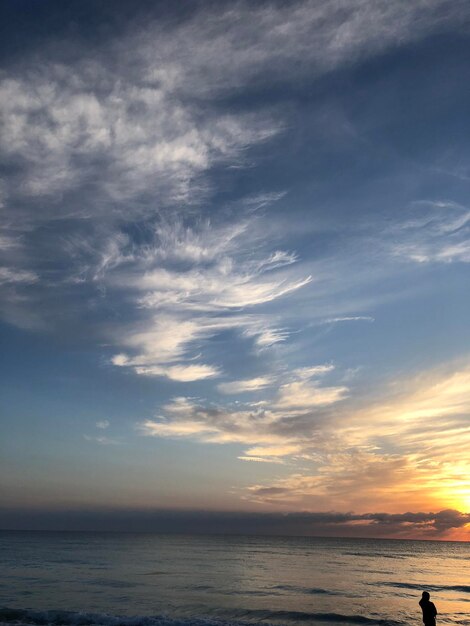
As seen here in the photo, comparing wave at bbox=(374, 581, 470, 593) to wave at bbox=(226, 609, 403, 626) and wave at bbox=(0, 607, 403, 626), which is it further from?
wave at bbox=(0, 607, 403, 626)

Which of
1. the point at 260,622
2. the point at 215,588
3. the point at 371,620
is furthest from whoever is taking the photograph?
the point at 215,588

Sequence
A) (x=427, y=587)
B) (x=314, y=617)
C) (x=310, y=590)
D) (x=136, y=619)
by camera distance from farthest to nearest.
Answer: (x=427, y=587), (x=310, y=590), (x=314, y=617), (x=136, y=619)

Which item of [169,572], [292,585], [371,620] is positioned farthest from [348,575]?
[371,620]

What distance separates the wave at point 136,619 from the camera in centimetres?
2720

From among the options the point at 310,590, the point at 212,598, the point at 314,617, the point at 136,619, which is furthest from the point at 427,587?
the point at 136,619

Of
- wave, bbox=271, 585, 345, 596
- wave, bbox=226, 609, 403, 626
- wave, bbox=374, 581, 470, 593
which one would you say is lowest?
wave, bbox=374, 581, 470, 593

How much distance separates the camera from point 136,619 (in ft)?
91.4

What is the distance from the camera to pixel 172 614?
1196 inches

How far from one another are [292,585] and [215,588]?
8.63 meters

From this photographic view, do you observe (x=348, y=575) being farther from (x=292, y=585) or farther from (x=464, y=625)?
(x=464, y=625)

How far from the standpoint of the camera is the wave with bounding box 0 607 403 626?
27203mm

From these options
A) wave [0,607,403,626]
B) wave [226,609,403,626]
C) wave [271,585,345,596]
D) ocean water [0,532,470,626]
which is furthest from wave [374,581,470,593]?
wave [0,607,403,626]

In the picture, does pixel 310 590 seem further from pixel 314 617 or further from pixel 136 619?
pixel 136 619

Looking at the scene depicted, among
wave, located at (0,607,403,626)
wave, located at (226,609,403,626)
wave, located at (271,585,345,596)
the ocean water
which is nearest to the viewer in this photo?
wave, located at (0,607,403,626)
